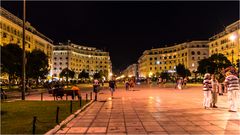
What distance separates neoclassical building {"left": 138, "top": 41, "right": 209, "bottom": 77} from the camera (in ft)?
495

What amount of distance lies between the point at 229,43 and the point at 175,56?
63.0 metres

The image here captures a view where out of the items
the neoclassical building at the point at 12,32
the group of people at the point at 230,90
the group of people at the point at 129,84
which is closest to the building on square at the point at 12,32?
the neoclassical building at the point at 12,32

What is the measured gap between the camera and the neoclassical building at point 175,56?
151 meters

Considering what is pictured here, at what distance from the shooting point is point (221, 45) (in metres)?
121

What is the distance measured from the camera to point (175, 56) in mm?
174000

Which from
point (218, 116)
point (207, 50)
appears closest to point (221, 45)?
point (207, 50)

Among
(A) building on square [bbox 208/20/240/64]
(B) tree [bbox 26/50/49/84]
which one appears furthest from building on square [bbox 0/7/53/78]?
(A) building on square [bbox 208/20/240/64]

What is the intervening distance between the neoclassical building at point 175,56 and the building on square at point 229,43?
16134 mm

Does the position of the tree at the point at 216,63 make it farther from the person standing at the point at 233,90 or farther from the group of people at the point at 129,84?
the person standing at the point at 233,90

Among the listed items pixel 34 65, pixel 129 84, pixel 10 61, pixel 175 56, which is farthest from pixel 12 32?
pixel 175 56

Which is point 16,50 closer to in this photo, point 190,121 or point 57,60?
point 190,121

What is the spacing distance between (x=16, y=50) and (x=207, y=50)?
371 ft

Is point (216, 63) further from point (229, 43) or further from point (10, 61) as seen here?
point (10, 61)

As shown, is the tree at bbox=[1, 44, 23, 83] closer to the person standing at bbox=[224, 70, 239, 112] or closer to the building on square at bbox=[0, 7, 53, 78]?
the building on square at bbox=[0, 7, 53, 78]
